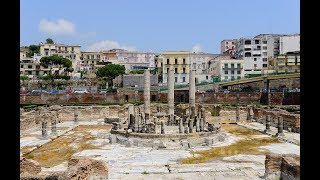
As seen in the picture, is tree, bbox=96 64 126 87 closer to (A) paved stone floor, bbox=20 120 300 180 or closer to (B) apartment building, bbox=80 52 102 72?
(B) apartment building, bbox=80 52 102 72

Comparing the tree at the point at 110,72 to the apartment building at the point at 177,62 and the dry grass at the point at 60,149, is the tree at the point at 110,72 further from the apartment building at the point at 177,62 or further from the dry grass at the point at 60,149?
the dry grass at the point at 60,149

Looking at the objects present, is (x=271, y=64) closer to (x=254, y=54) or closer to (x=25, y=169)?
(x=254, y=54)

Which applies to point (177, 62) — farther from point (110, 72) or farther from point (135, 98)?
point (135, 98)

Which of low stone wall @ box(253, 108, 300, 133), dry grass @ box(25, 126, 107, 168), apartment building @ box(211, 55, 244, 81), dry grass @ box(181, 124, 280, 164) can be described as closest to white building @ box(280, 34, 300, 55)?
apartment building @ box(211, 55, 244, 81)

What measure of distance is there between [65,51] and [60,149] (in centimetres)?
9822

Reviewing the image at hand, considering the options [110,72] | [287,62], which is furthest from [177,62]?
[287,62]

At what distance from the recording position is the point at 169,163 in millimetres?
19891

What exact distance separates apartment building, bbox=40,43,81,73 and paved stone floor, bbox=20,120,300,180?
289 feet

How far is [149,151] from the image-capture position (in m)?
23.6

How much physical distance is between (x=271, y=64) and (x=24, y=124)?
230 ft

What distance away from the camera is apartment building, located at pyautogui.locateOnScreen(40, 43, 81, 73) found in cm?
11281

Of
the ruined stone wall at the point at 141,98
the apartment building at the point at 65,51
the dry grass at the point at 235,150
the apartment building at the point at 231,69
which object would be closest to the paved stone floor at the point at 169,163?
the dry grass at the point at 235,150

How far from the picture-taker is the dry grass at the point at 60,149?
21.4m

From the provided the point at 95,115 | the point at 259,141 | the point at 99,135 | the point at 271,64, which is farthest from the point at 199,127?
the point at 271,64
